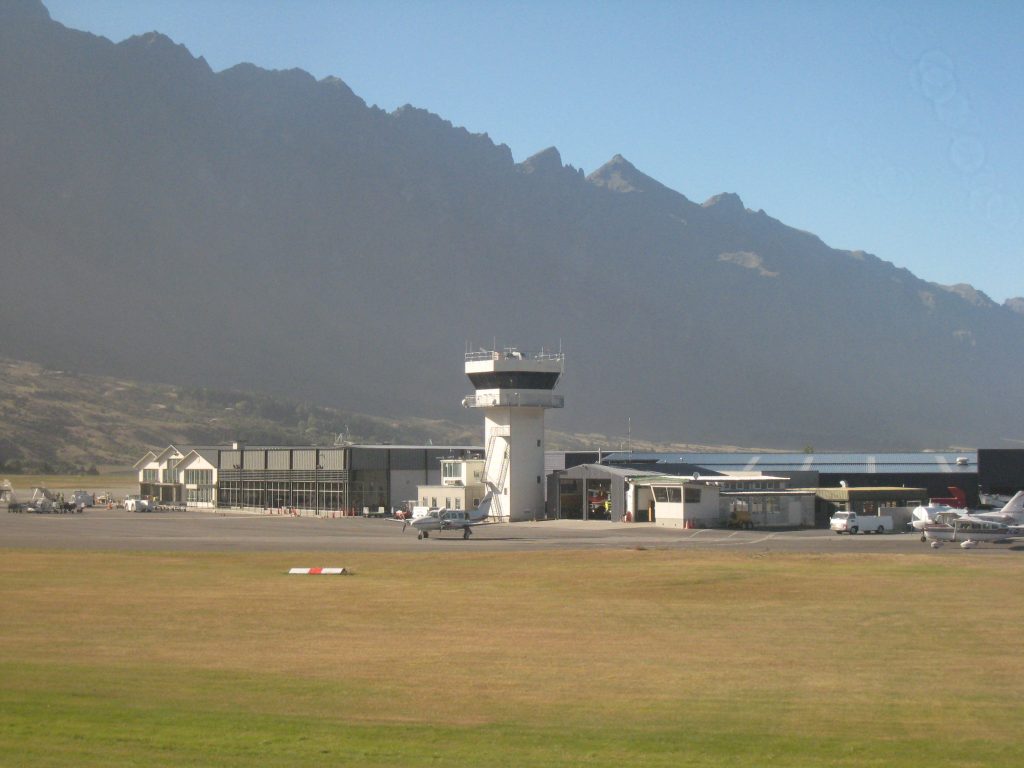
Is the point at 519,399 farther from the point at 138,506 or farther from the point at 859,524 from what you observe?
the point at 138,506

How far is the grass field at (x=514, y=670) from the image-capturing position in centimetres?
2209

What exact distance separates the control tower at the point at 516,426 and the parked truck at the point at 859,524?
30.5m

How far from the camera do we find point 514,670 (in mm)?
29672

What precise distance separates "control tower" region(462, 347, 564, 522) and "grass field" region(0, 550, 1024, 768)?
2030 inches

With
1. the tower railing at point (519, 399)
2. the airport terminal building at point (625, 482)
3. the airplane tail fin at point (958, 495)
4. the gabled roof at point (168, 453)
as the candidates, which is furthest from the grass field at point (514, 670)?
the gabled roof at point (168, 453)

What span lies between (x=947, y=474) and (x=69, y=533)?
71371mm

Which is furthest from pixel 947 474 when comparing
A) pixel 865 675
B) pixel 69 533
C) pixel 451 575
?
pixel 865 675

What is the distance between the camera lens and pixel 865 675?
29328 millimetres

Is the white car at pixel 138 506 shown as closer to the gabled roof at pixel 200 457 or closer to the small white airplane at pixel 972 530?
the gabled roof at pixel 200 457

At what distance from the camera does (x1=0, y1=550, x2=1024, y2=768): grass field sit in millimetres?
22094

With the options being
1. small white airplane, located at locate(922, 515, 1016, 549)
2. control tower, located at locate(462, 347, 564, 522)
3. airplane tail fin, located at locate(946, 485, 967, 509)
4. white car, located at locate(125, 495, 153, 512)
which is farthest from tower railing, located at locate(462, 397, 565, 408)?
white car, located at locate(125, 495, 153, 512)

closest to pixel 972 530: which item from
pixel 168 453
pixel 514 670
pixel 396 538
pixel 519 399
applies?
pixel 396 538

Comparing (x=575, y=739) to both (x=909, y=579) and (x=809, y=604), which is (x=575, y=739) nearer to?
(x=809, y=604)

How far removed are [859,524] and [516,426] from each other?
33450mm
